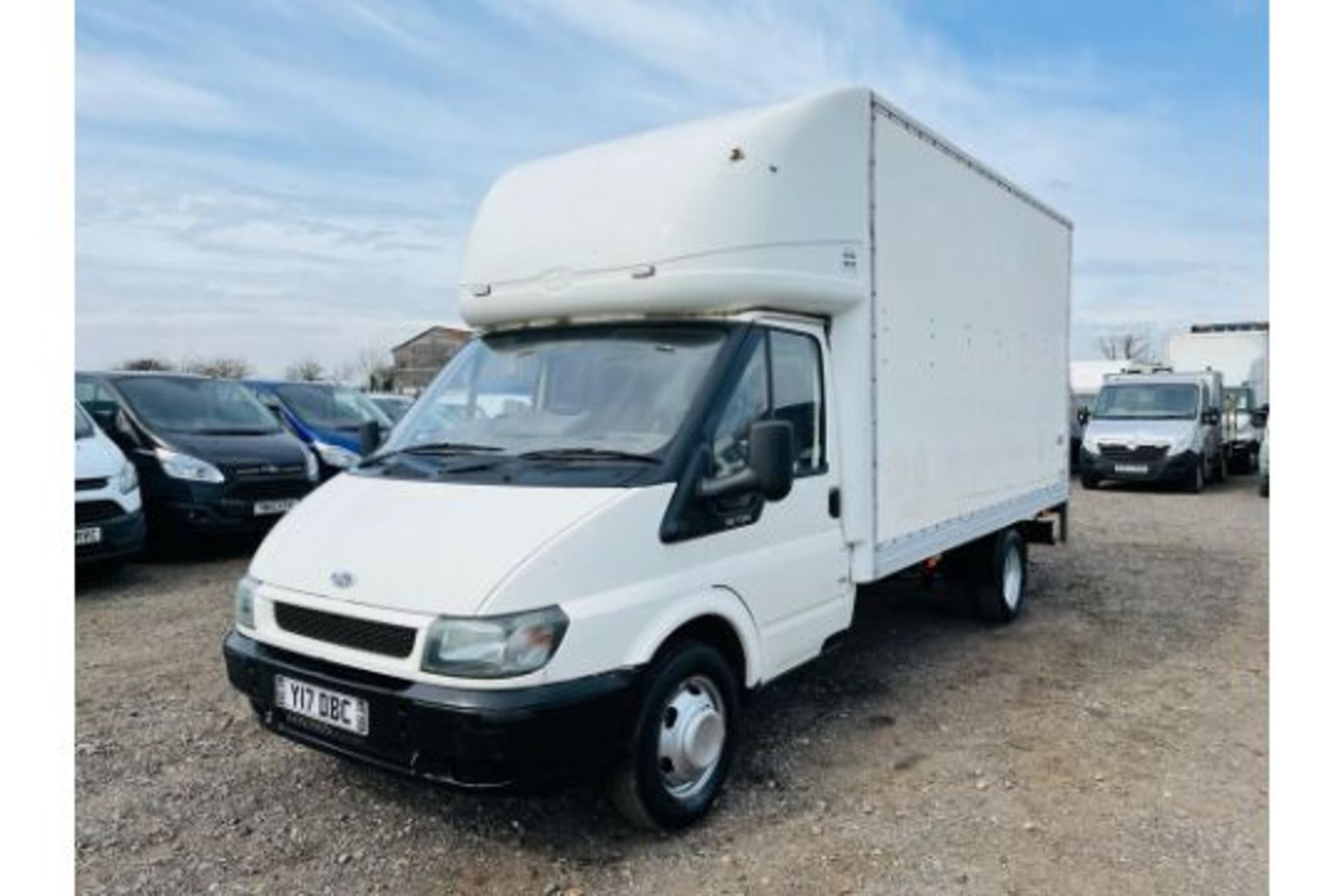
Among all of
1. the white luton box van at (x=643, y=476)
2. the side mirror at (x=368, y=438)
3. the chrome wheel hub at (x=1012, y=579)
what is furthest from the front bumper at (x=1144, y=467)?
the side mirror at (x=368, y=438)

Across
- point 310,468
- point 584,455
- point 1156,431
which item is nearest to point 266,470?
point 310,468

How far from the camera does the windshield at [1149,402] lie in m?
16.7

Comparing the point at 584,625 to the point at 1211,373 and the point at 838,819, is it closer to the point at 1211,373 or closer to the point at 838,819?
the point at 838,819

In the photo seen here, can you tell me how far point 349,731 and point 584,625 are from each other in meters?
0.95

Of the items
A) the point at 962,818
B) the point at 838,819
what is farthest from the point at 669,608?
the point at 962,818

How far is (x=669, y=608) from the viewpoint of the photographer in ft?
11.0

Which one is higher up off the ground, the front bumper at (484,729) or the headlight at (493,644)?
the headlight at (493,644)

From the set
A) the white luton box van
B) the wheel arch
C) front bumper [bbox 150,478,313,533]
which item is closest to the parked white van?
front bumper [bbox 150,478,313,533]

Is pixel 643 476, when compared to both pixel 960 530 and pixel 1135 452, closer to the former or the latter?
pixel 960 530

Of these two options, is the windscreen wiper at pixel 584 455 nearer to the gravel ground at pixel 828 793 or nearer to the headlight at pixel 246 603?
the headlight at pixel 246 603

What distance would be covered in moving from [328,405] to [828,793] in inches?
397

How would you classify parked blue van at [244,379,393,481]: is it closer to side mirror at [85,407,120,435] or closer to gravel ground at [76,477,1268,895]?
side mirror at [85,407,120,435]

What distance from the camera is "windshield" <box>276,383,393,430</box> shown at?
11.8 metres

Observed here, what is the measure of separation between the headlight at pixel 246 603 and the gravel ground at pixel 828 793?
0.83 meters
